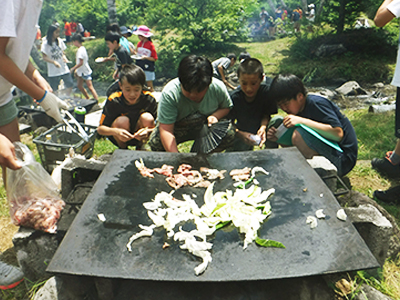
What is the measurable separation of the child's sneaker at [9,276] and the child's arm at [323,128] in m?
2.82

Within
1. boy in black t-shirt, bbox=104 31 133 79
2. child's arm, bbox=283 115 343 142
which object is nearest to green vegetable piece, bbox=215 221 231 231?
child's arm, bbox=283 115 343 142

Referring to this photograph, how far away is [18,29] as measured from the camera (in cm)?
253

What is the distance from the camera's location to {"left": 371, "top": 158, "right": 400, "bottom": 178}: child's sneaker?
12.7ft

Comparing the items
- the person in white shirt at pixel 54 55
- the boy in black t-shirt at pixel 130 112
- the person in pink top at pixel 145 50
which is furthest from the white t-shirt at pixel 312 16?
the boy in black t-shirt at pixel 130 112

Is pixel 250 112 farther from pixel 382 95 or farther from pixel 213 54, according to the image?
pixel 213 54

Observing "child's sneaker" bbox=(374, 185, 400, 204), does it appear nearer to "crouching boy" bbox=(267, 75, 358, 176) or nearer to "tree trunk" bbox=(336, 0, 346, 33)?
"crouching boy" bbox=(267, 75, 358, 176)

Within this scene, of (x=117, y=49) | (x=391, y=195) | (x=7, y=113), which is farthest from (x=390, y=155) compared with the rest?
(x=117, y=49)

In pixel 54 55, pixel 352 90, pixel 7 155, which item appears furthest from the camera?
pixel 352 90

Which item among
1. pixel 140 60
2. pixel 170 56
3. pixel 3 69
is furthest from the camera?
pixel 170 56

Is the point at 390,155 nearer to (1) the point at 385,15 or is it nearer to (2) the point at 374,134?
(2) the point at 374,134

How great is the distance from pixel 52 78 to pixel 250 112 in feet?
21.6

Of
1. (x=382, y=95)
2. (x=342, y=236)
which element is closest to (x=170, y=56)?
(x=382, y=95)

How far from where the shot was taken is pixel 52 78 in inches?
337

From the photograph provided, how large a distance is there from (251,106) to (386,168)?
5.99ft
